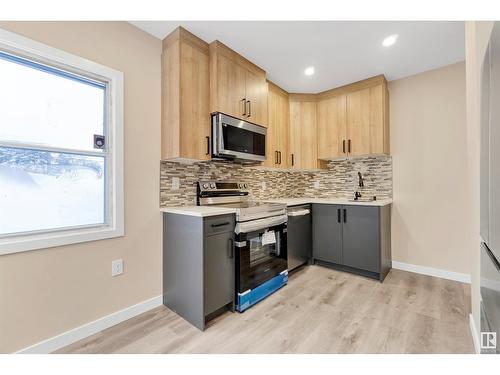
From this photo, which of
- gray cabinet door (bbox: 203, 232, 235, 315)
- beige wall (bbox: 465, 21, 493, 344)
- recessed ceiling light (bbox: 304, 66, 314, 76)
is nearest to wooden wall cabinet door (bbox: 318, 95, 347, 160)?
recessed ceiling light (bbox: 304, 66, 314, 76)

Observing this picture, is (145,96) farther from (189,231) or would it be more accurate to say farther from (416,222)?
(416,222)

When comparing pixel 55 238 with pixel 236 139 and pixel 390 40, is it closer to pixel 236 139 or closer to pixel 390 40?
pixel 236 139

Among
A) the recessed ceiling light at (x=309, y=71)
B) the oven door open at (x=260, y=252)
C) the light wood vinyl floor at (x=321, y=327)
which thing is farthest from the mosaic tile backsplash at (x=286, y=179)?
the recessed ceiling light at (x=309, y=71)

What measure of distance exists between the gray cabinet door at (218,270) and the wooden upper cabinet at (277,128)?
4.43 feet

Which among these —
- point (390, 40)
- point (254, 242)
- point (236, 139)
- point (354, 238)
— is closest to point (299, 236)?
point (354, 238)

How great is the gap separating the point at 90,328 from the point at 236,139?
6.30 feet

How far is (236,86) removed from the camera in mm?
2322

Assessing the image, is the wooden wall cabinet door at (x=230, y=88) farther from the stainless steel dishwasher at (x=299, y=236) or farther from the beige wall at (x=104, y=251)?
the stainless steel dishwasher at (x=299, y=236)

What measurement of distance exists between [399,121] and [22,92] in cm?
370

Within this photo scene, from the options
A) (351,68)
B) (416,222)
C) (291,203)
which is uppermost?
(351,68)

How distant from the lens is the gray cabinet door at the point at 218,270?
1764 mm

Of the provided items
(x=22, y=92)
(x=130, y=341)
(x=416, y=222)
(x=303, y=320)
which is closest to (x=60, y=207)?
(x=22, y=92)

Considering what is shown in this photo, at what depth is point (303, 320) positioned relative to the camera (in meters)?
1.83

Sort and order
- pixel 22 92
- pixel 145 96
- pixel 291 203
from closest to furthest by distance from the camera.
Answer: pixel 22 92
pixel 145 96
pixel 291 203
